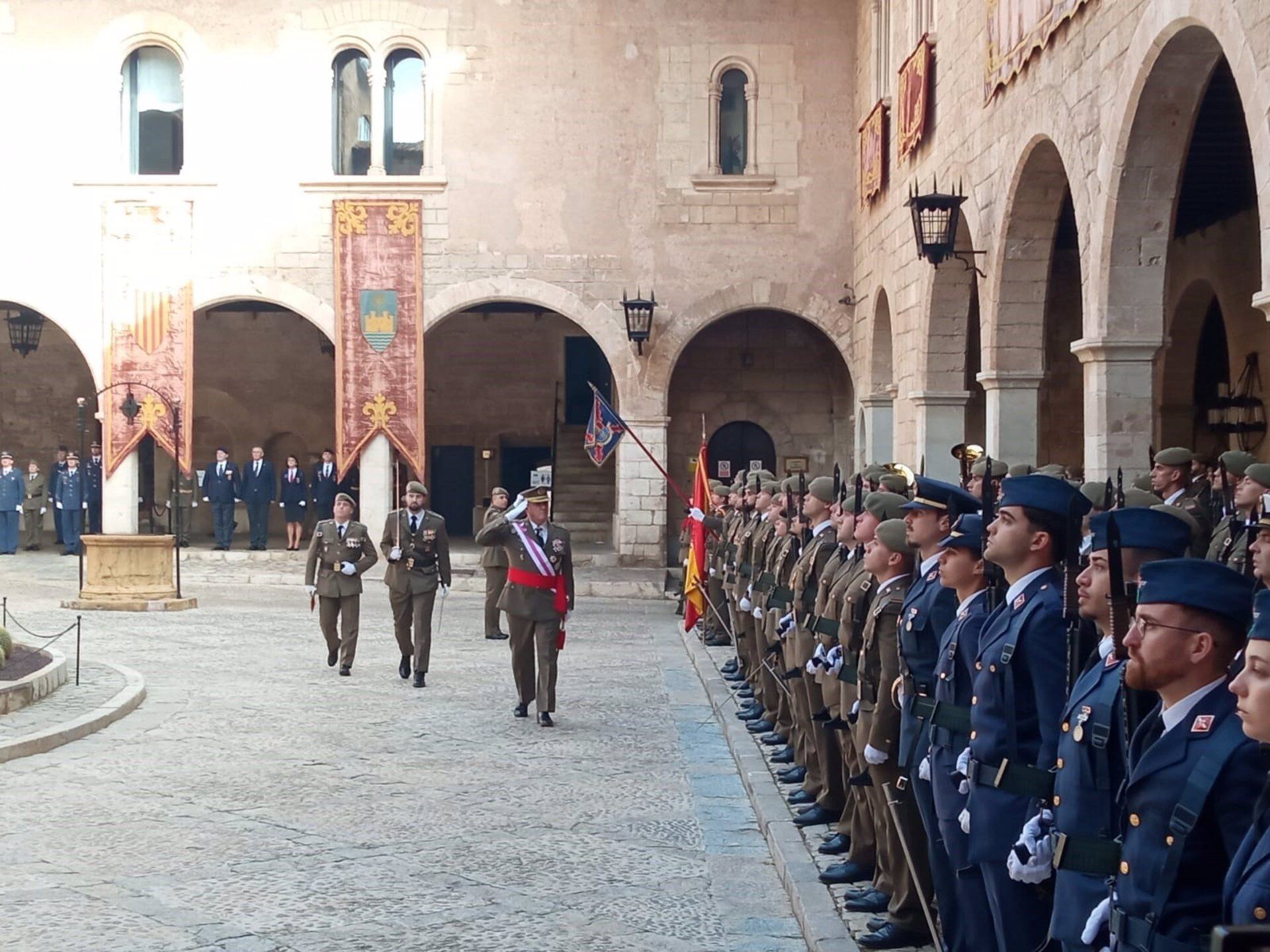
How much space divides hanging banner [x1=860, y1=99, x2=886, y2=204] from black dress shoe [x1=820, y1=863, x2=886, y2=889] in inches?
568

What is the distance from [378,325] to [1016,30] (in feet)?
42.9

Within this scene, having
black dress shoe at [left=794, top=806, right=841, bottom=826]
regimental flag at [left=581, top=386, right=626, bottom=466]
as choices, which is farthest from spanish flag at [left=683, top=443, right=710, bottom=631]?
black dress shoe at [left=794, top=806, right=841, bottom=826]

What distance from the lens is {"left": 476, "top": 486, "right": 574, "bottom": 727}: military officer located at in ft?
37.8

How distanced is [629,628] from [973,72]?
728 cm

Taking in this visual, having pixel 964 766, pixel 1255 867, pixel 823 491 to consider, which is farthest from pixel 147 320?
pixel 1255 867

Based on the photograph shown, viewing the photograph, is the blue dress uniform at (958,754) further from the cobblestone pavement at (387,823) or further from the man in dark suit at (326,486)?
the man in dark suit at (326,486)

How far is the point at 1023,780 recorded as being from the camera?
4742mm

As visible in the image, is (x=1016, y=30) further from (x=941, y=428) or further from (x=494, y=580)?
(x=494, y=580)

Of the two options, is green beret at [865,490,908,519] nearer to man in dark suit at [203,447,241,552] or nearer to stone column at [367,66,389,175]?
stone column at [367,66,389,175]

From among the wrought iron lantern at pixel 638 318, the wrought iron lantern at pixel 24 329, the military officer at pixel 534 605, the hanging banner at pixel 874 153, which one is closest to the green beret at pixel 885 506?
the military officer at pixel 534 605

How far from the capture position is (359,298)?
23797 millimetres

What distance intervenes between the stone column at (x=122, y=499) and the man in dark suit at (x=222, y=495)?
5.80 feet

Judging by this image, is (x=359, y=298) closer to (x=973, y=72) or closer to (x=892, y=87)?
(x=892, y=87)

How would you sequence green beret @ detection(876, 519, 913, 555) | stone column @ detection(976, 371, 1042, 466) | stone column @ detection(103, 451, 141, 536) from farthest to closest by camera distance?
1. stone column @ detection(103, 451, 141, 536)
2. stone column @ detection(976, 371, 1042, 466)
3. green beret @ detection(876, 519, 913, 555)
